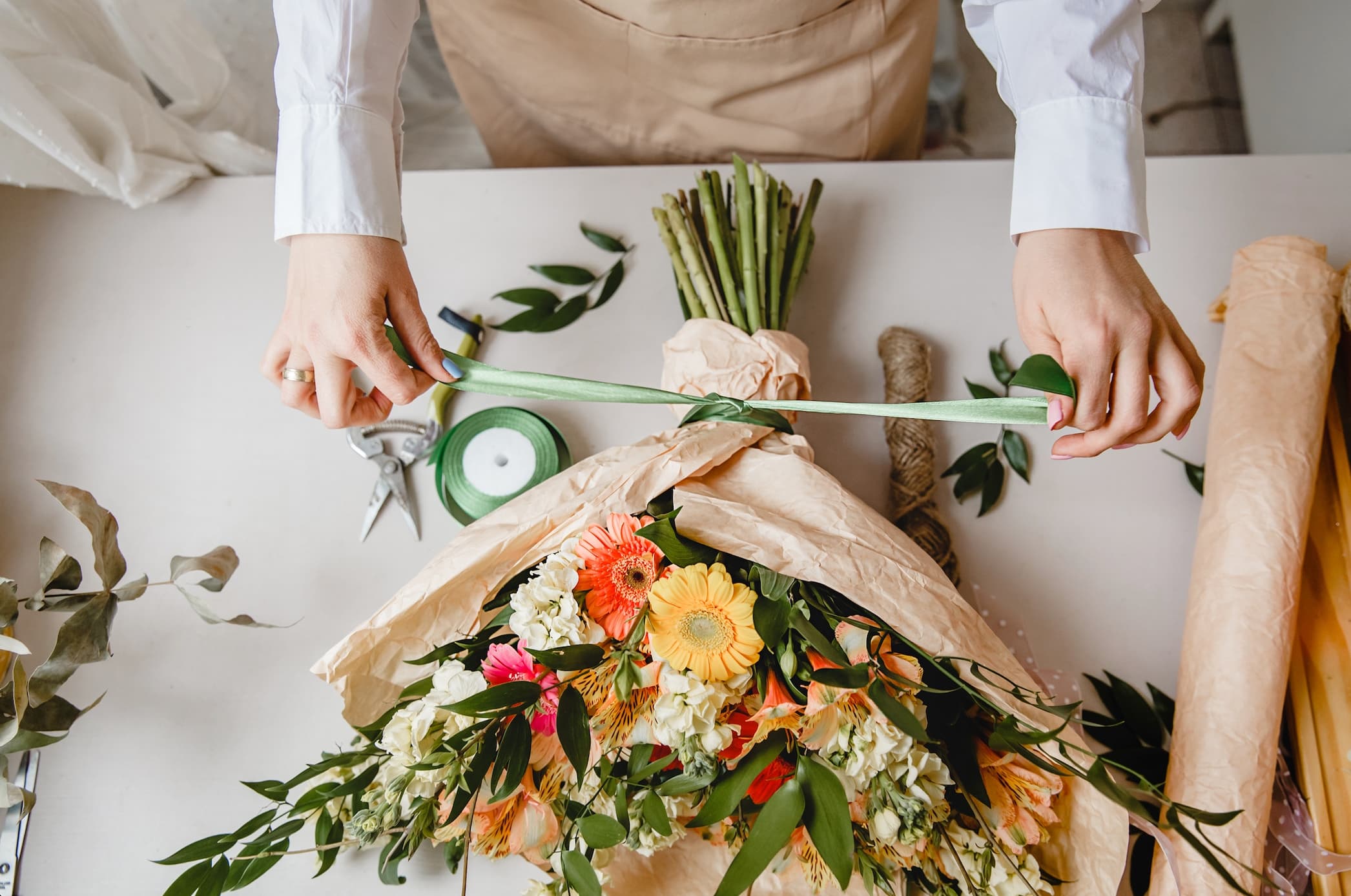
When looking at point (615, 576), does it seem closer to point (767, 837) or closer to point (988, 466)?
point (767, 837)

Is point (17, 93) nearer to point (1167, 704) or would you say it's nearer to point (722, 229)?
point (722, 229)

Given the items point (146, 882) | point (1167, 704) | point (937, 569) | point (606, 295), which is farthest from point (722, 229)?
point (146, 882)

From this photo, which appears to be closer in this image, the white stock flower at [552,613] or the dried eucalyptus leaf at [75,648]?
the white stock flower at [552,613]

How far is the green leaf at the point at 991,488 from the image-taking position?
0.79m

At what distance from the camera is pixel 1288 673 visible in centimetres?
68

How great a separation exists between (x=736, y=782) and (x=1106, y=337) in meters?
0.39

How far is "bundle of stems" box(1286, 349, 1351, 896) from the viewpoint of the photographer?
646mm

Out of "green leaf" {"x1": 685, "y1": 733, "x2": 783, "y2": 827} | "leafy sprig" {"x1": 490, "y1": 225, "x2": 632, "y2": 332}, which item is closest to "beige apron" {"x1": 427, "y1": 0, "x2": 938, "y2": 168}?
"leafy sprig" {"x1": 490, "y1": 225, "x2": 632, "y2": 332}

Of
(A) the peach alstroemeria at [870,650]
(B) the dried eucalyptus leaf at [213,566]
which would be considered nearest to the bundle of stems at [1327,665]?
(A) the peach alstroemeria at [870,650]

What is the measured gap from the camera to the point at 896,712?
45cm

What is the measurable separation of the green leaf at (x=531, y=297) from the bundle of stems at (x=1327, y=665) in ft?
2.53

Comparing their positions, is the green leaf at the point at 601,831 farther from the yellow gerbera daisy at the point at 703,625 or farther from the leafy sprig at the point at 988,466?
the leafy sprig at the point at 988,466

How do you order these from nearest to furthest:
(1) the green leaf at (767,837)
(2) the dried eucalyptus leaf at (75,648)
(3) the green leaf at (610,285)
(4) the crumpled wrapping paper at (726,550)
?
(1) the green leaf at (767,837) → (4) the crumpled wrapping paper at (726,550) → (2) the dried eucalyptus leaf at (75,648) → (3) the green leaf at (610,285)

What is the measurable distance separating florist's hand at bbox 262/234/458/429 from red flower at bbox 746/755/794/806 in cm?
37
